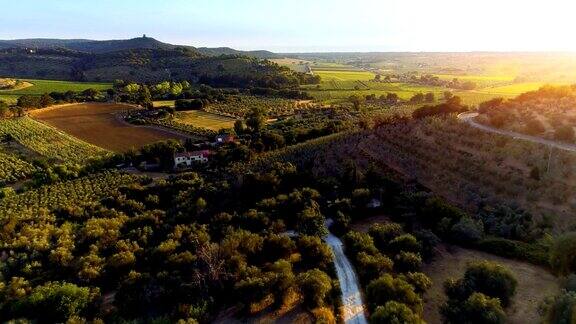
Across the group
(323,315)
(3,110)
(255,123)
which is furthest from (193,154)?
(3,110)

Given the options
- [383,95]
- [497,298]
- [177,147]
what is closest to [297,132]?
[177,147]

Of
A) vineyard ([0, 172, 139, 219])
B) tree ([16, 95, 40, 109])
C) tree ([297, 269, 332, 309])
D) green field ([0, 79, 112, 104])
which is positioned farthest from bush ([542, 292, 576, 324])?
green field ([0, 79, 112, 104])

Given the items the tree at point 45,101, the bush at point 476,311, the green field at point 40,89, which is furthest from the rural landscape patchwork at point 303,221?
the green field at point 40,89

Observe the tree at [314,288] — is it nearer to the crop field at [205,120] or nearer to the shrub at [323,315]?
the shrub at [323,315]

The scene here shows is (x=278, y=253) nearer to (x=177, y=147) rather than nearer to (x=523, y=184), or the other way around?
(x=523, y=184)

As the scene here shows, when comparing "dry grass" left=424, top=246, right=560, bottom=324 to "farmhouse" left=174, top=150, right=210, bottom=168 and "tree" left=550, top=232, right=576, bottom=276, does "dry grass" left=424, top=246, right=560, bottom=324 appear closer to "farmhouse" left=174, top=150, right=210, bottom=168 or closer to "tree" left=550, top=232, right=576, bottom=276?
"tree" left=550, top=232, right=576, bottom=276

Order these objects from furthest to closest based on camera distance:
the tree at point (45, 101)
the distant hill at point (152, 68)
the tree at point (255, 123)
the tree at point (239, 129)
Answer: the distant hill at point (152, 68), the tree at point (45, 101), the tree at point (255, 123), the tree at point (239, 129)

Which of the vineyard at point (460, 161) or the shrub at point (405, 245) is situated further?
the vineyard at point (460, 161)
